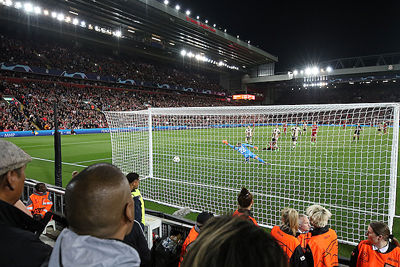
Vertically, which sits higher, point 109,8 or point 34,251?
point 109,8

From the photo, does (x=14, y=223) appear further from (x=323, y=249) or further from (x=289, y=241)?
(x=323, y=249)

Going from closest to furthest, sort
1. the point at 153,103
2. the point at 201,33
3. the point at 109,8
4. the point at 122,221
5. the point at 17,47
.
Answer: the point at 122,221 < the point at 109,8 < the point at 17,47 < the point at 201,33 < the point at 153,103

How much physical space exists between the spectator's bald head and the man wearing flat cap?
0.32 meters

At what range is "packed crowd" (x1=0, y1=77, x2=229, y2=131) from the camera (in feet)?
84.6

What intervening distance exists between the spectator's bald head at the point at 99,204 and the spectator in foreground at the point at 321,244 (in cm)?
257

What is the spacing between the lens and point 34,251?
119 cm

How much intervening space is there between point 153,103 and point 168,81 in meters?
7.10

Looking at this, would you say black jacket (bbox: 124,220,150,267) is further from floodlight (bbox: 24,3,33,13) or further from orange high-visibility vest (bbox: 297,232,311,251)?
floodlight (bbox: 24,3,33,13)

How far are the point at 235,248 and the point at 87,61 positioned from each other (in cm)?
4358

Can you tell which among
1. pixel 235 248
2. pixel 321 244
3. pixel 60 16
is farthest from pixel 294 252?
pixel 60 16

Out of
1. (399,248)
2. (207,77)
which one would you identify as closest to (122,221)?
(399,248)

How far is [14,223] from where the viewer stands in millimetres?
1407

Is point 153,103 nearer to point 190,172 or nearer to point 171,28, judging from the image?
point 171,28

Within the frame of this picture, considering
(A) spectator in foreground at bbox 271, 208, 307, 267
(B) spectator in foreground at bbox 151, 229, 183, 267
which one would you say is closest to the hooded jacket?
(B) spectator in foreground at bbox 151, 229, 183, 267
